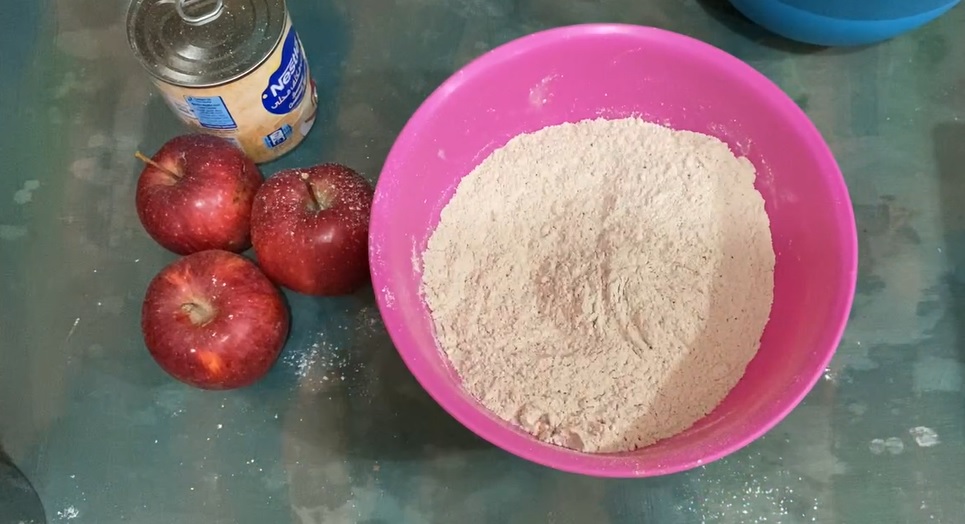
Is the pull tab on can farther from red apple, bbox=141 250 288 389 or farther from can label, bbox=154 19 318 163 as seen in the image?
red apple, bbox=141 250 288 389

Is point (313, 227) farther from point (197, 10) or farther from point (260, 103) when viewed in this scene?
point (197, 10)

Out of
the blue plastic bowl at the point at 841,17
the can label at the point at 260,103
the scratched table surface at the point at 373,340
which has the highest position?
the blue plastic bowl at the point at 841,17

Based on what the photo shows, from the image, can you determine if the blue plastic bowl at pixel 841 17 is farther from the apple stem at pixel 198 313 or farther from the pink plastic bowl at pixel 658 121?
the apple stem at pixel 198 313

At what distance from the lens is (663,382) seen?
75 centimetres

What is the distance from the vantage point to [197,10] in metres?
0.84

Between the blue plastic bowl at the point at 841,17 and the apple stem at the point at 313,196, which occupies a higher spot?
the blue plastic bowl at the point at 841,17

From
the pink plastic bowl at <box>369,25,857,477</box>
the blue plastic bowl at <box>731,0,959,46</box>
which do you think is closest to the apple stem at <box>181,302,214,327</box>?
the pink plastic bowl at <box>369,25,857,477</box>

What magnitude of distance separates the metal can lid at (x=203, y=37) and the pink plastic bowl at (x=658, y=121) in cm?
20

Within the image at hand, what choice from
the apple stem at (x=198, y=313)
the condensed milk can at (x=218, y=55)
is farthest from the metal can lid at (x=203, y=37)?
the apple stem at (x=198, y=313)

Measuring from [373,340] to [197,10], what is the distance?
17.5 inches

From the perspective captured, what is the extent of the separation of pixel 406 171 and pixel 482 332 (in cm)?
20

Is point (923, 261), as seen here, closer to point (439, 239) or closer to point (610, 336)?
point (610, 336)

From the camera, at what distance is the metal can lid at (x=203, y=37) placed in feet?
2.62

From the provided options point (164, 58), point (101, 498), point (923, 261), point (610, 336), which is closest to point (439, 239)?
point (610, 336)
